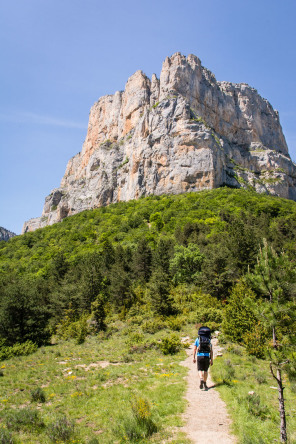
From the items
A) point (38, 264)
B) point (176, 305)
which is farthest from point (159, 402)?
point (38, 264)

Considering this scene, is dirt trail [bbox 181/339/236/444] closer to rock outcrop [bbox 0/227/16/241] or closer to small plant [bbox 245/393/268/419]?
small plant [bbox 245/393/268/419]

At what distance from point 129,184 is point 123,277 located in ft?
172

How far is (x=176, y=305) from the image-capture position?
2433cm

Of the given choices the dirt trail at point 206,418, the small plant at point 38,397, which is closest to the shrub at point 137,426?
the dirt trail at point 206,418

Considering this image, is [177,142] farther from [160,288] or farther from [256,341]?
[256,341]

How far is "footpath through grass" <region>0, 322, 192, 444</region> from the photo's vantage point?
5961mm

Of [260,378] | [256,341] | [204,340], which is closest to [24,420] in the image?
[204,340]

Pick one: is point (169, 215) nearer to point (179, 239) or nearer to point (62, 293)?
point (179, 239)

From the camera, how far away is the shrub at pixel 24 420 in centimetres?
668

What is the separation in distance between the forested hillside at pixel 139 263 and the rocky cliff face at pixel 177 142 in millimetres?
14790

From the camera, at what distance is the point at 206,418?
6.33 metres

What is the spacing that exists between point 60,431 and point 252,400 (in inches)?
193

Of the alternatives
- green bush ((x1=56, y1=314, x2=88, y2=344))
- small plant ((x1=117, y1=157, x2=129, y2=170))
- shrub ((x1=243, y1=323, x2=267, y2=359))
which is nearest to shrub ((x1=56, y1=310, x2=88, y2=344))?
green bush ((x1=56, y1=314, x2=88, y2=344))

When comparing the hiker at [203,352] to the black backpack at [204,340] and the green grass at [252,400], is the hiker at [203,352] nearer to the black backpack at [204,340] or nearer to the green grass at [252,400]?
the black backpack at [204,340]
